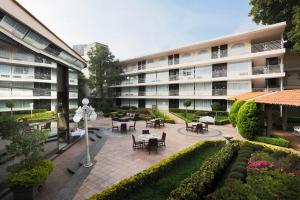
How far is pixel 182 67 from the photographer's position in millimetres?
30531

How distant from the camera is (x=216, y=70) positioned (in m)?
26.8

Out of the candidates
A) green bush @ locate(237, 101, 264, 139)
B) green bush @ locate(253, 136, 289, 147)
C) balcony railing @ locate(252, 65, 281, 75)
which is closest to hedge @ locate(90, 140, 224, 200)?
green bush @ locate(237, 101, 264, 139)

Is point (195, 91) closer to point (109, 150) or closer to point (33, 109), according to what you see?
point (109, 150)

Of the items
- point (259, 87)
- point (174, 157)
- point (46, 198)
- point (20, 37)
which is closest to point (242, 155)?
point (174, 157)

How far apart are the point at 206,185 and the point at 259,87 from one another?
2218 centimetres

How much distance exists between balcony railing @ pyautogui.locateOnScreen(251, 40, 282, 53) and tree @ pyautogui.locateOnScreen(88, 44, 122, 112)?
83.2ft

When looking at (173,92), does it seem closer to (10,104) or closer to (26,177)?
(10,104)

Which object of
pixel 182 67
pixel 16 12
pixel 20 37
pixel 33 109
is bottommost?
pixel 33 109

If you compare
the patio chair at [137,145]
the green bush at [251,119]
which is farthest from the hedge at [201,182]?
the green bush at [251,119]

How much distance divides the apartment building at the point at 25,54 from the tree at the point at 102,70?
18294mm

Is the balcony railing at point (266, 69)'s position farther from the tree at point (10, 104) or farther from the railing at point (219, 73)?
the tree at point (10, 104)

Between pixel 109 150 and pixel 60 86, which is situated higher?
pixel 60 86

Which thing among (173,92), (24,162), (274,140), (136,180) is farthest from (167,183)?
(173,92)

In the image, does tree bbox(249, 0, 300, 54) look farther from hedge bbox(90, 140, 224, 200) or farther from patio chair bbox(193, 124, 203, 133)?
hedge bbox(90, 140, 224, 200)
